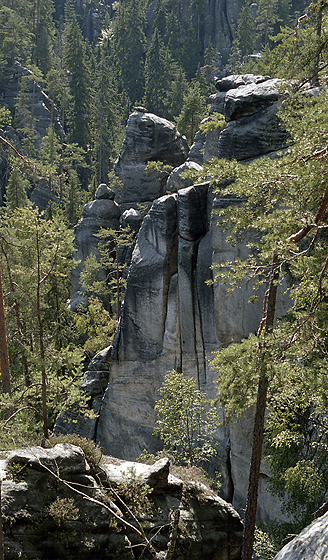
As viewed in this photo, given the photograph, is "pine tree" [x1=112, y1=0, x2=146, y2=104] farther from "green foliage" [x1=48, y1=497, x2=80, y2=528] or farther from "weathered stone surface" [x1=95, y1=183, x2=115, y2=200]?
"green foliage" [x1=48, y1=497, x2=80, y2=528]

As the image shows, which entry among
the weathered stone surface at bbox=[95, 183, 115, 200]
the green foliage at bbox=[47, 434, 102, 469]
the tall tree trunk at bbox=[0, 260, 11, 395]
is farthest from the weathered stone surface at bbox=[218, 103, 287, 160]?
the weathered stone surface at bbox=[95, 183, 115, 200]

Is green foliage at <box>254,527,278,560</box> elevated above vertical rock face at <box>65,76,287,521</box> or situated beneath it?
situated beneath

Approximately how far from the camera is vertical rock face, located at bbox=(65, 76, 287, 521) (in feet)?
57.6

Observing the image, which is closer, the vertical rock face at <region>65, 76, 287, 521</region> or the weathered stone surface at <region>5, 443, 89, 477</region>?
the weathered stone surface at <region>5, 443, 89, 477</region>

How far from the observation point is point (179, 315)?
2016 centimetres

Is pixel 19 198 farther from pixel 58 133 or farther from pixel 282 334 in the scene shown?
pixel 282 334

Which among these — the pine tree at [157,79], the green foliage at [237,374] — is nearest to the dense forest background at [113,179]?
the green foliage at [237,374]

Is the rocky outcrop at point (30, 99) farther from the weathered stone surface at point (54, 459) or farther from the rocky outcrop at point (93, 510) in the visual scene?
the rocky outcrop at point (93, 510)

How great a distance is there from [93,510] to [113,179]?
2738 centimetres

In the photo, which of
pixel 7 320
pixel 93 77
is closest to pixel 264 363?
pixel 7 320

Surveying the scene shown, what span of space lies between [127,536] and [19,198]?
30.9 metres

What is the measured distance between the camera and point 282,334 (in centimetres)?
764

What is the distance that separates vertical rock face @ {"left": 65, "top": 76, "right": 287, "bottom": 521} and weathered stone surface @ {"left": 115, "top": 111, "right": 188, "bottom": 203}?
902cm

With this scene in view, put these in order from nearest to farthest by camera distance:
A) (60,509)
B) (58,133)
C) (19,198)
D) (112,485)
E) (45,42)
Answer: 1. (60,509)
2. (112,485)
3. (19,198)
4. (58,133)
5. (45,42)
